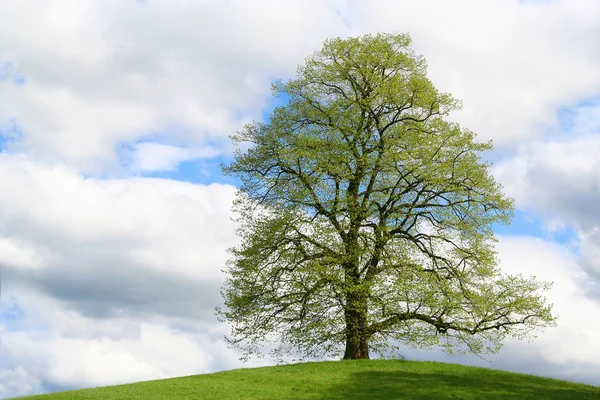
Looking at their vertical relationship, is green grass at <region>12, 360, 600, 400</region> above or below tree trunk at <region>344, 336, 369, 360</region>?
below

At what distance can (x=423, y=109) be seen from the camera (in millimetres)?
35906

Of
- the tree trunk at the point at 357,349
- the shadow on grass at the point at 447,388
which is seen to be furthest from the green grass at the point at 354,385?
the tree trunk at the point at 357,349

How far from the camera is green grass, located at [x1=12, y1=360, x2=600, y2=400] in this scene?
88.5 ft

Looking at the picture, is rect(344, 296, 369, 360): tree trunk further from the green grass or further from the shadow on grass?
the shadow on grass

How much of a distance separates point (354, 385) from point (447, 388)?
13.8 ft

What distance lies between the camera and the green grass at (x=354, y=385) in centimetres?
2698

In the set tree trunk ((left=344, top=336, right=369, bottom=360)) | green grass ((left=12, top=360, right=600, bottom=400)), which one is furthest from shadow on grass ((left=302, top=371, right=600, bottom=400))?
tree trunk ((left=344, top=336, right=369, bottom=360))

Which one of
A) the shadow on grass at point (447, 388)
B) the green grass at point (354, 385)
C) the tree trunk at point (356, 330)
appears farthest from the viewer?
the tree trunk at point (356, 330)

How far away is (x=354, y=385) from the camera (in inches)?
1103

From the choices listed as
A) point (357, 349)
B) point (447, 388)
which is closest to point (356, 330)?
point (357, 349)

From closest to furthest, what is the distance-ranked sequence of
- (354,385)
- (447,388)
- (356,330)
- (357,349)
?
(447,388), (354,385), (356,330), (357,349)

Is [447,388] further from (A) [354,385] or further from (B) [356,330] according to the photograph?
(B) [356,330]

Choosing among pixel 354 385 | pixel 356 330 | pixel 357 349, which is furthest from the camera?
pixel 357 349

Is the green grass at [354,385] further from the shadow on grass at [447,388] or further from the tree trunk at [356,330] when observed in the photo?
the tree trunk at [356,330]
